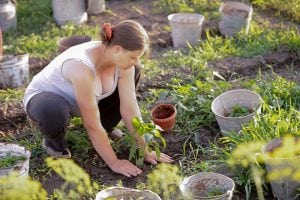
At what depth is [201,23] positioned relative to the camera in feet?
20.6

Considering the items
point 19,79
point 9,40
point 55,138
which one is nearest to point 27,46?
point 9,40

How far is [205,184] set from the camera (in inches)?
138

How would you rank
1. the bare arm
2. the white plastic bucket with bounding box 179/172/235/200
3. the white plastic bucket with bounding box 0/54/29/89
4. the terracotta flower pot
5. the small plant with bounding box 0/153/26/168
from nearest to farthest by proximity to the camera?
the white plastic bucket with bounding box 179/172/235/200
the bare arm
the small plant with bounding box 0/153/26/168
the terracotta flower pot
the white plastic bucket with bounding box 0/54/29/89

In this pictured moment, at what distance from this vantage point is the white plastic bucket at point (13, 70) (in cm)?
536

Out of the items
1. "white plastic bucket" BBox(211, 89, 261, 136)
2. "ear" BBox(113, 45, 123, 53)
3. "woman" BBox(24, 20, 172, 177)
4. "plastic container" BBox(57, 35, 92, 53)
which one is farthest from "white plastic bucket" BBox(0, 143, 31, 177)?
"plastic container" BBox(57, 35, 92, 53)

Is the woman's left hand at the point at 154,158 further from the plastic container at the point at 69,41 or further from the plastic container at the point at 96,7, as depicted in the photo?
the plastic container at the point at 96,7

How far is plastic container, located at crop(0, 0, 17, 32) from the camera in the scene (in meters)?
6.86

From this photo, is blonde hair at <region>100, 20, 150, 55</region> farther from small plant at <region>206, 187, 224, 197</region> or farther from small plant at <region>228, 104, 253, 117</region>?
small plant at <region>228, 104, 253, 117</region>

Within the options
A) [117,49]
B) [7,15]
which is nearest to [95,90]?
[117,49]

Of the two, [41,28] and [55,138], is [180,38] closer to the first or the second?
[41,28]

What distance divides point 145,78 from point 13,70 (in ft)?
3.86

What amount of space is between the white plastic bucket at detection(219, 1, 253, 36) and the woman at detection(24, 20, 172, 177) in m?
2.33

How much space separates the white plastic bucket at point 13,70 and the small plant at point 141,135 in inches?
66.4

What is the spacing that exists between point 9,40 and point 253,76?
2734 millimetres
